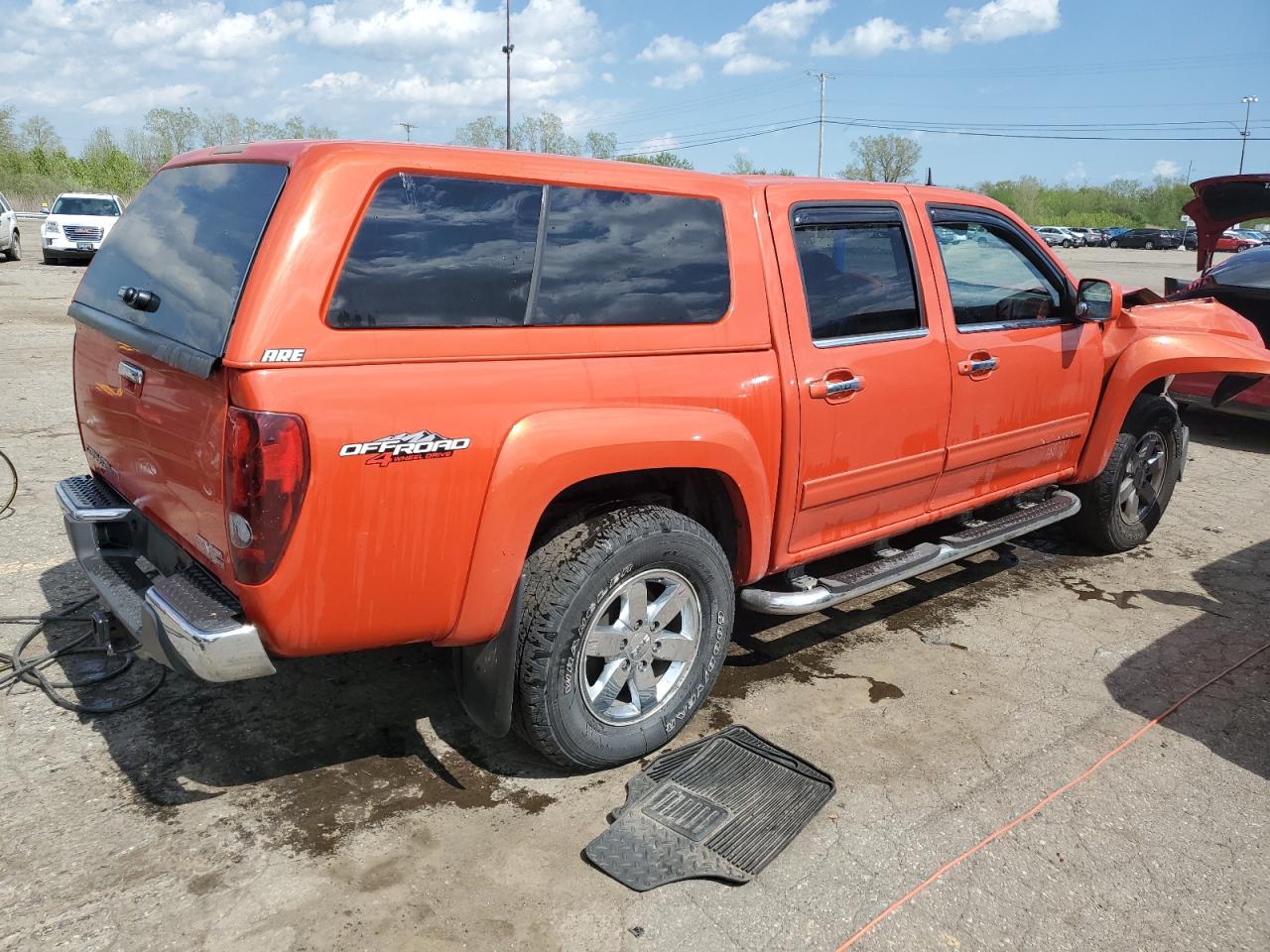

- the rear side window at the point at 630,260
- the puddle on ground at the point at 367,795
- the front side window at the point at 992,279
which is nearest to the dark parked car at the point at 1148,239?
the front side window at the point at 992,279

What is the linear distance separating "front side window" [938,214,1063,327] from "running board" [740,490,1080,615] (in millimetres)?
949

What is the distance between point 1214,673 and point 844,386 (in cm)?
215

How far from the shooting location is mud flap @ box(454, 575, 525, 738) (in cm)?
287

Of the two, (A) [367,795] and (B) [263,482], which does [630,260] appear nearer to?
(B) [263,482]

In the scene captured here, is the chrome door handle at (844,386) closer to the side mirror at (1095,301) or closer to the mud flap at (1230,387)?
the side mirror at (1095,301)

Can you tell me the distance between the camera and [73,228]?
68.7 feet

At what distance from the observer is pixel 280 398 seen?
239cm

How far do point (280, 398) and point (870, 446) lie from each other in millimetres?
2273

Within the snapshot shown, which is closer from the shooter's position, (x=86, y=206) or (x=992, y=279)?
(x=992, y=279)

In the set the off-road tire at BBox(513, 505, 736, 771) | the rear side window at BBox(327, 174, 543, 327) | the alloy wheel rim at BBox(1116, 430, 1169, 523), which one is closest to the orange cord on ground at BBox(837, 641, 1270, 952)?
the off-road tire at BBox(513, 505, 736, 771)

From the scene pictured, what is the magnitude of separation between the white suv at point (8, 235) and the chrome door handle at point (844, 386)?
22.8 metres

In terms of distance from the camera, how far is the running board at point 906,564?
3572mm

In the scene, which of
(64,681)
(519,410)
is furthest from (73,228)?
(519,410)

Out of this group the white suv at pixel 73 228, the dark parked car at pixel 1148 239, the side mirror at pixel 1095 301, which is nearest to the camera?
the side mirror at pixel 1095 301
